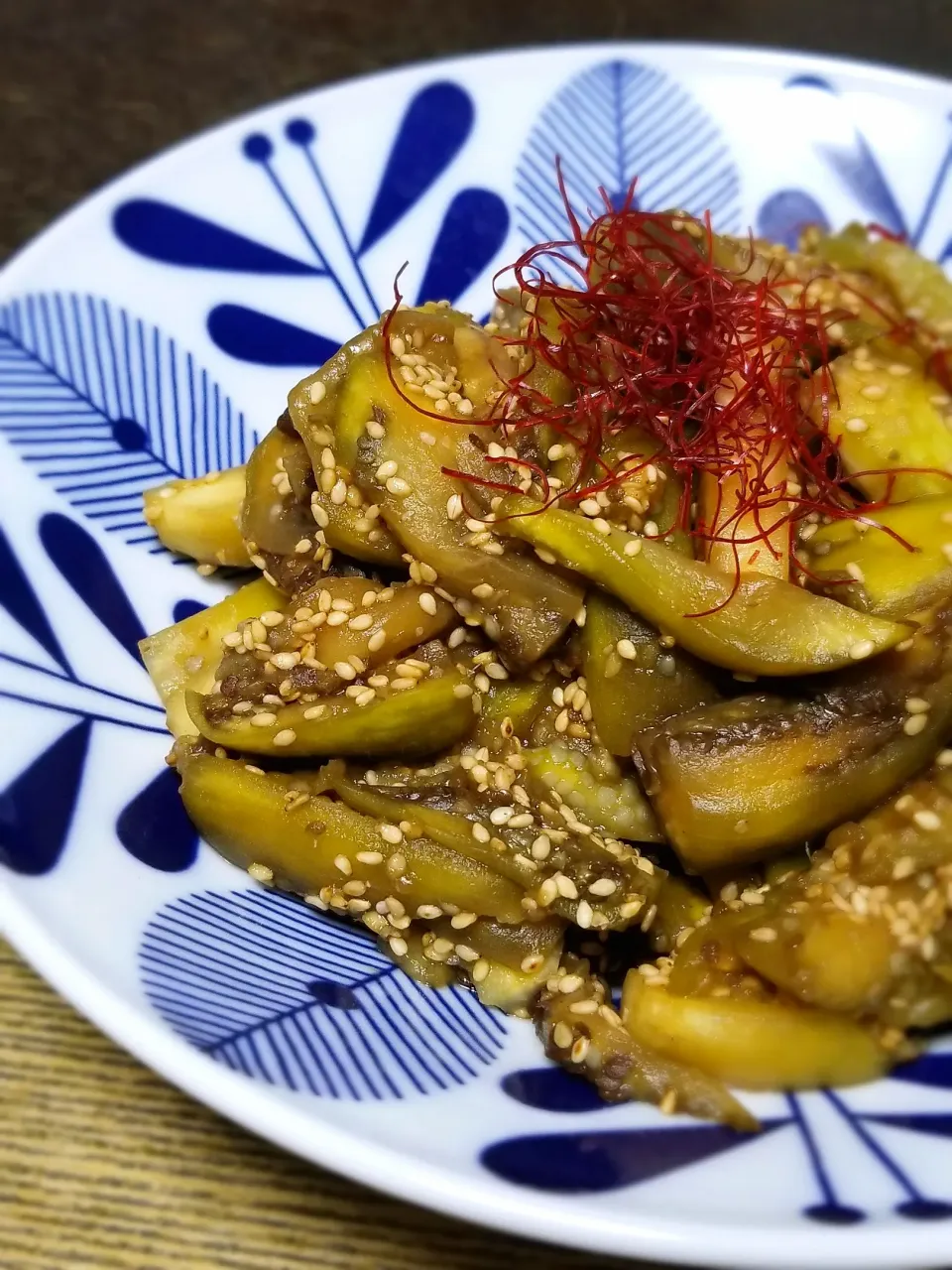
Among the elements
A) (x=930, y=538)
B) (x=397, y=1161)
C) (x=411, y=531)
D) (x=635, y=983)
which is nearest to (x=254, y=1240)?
(x=397, y=1161)

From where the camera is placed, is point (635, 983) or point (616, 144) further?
point (616, 144)

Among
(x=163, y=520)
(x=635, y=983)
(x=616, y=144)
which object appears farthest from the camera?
(x=616, y=144)

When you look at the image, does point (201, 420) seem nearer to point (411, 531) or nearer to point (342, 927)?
point (411, 531)

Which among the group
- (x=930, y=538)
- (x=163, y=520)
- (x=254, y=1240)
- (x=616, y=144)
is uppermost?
(x=616, y=144)

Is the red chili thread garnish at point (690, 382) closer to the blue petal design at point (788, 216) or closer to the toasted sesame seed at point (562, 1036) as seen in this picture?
Result: the blue petal design at point (788, 216)

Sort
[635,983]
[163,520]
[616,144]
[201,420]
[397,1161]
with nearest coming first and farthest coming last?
[397,1161] → [635,983] → [163,520] → [201,420] → [616,144]

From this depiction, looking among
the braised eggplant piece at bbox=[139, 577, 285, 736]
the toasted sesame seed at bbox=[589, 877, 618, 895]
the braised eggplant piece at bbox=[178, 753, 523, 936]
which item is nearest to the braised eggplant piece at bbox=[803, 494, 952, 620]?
the toasted sesame seed at bbox=[589, 877, 618, 895]

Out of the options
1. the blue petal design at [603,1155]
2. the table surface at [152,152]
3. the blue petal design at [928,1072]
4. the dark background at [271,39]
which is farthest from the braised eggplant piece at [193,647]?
the dark background at [271,39]
